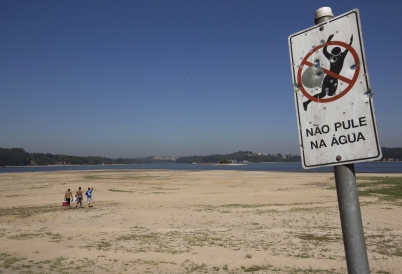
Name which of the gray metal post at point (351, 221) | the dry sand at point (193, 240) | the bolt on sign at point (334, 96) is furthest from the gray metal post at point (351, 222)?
the dry sand at point (193, 240)

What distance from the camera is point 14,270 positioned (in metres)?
8.96

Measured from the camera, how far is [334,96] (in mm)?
1983

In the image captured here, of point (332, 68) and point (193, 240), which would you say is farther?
point (193, 240)

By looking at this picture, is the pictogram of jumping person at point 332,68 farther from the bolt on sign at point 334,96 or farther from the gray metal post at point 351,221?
the gray metal post at point 351,221

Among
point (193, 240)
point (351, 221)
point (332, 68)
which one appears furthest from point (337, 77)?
point (193, 240)

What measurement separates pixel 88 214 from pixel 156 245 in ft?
32.9

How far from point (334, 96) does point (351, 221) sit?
2.66 ft

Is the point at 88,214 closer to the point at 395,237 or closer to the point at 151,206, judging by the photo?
the point at 151,206

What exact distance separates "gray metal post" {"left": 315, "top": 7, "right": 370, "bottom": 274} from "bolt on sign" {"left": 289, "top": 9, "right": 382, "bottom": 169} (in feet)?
0.31

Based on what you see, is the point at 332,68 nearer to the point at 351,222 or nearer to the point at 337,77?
the point at 337,77

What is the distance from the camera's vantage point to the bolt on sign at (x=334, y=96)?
1892mm

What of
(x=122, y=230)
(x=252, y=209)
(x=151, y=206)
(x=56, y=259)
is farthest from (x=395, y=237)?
(x=151, y=206)

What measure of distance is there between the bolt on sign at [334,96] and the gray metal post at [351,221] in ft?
0.31

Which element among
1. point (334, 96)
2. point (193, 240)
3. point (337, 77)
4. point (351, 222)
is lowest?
point (193, 240)
